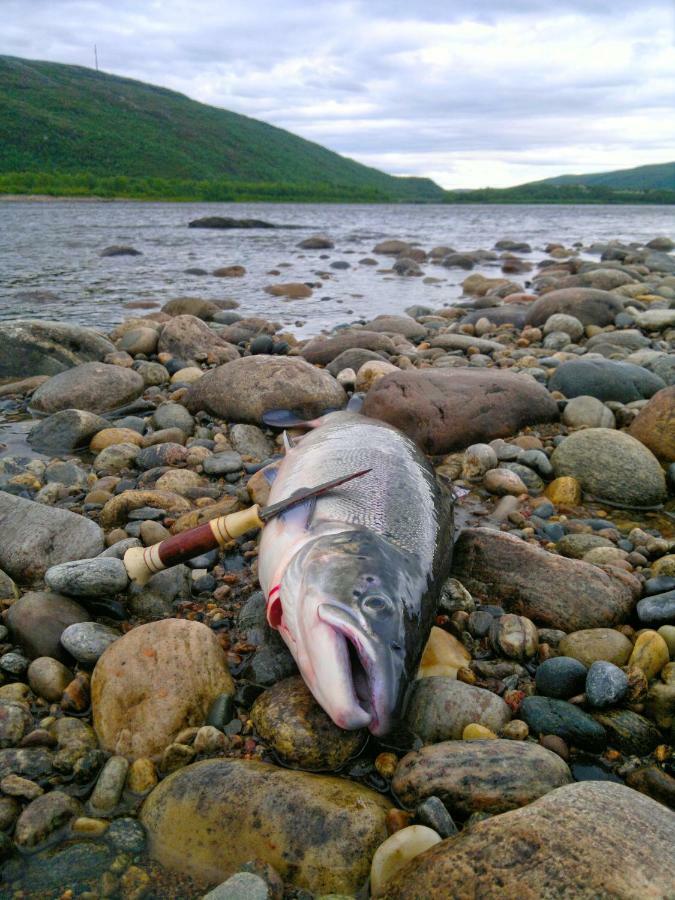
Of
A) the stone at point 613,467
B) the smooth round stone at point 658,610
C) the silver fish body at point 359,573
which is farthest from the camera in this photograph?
the stone at point 613,467

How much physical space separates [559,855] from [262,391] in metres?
5.23

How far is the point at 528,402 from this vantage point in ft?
21.2

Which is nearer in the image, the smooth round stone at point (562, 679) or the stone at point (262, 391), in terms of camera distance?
the smooth round stone at point (562, 679)

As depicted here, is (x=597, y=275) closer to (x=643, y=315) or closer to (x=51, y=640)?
(x=643, y=315)

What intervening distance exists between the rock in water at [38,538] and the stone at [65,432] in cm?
187

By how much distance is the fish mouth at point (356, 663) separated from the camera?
246 centimetres

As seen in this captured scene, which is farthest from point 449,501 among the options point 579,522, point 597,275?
point 597,275

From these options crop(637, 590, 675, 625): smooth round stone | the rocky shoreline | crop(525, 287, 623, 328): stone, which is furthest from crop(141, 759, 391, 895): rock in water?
crop(525, 287, 623, 328): stone

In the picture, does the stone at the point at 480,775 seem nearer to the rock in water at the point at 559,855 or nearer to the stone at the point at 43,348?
the rock in water at the point at 559,855

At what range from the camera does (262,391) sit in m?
6.75

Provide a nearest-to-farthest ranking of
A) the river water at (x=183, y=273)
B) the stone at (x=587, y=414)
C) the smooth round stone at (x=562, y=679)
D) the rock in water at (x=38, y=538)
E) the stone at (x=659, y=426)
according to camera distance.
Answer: the smooth round stone at (x=562, y=679), the rock in water at (x=38, y=538), the stone at (x=659, y=426), the stone at (x=587, y=414), the river water at (x=183, y=273)

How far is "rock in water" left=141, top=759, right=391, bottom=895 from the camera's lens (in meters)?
2.33

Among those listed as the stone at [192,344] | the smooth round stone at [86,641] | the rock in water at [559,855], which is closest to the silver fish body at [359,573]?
the rock in water at [559,855]

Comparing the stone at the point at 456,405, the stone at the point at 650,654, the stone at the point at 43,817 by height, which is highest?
the stone at the point at 456,405
